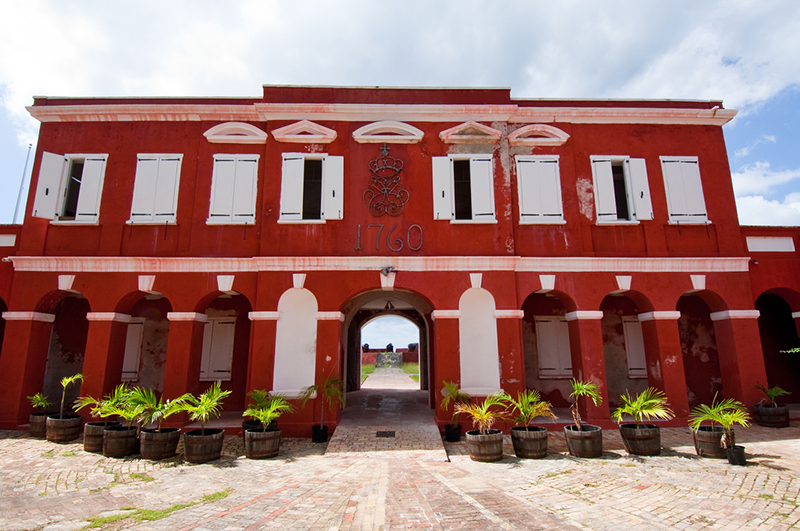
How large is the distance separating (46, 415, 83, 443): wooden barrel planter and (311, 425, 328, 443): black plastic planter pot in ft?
16.5

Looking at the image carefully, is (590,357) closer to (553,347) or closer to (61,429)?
(553,347)

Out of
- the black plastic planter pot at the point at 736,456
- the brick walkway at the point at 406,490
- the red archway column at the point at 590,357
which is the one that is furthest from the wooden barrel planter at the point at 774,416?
the black plastic planter pot at the point at 736,456

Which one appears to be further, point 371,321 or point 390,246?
point 371,321

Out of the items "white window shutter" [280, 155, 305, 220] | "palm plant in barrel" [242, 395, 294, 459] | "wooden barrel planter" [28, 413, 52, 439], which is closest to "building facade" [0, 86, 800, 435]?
"white window shutter" [280, 155, 305, 220]

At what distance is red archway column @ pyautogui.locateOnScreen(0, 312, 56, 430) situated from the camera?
1008cm

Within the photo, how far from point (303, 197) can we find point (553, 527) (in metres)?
9.23

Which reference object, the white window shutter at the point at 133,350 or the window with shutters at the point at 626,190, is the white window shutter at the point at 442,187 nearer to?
the window with shutters at the point at 626,190

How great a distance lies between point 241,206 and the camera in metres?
11.2

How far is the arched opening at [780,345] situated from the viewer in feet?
A: 39.7

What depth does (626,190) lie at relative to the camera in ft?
38.8

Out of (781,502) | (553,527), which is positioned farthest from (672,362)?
(553,527)

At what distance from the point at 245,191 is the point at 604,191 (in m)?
9.55

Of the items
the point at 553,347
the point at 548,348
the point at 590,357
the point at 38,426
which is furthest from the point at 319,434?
the point at 553,347

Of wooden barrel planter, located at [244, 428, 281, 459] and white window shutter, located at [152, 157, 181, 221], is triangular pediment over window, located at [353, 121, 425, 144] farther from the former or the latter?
wooden barrel planter, located at [244, 428, 281, 459]
